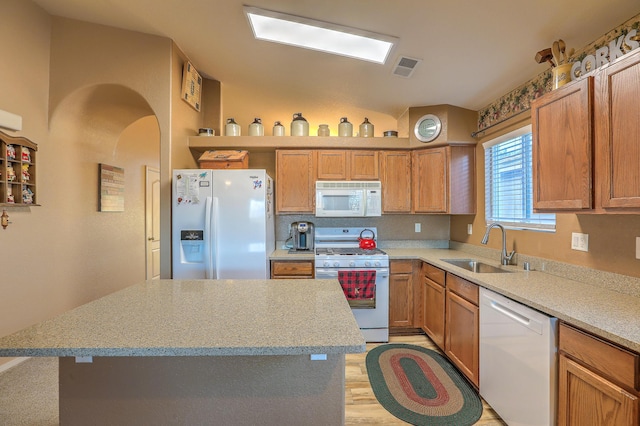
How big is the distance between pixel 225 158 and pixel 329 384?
236 centimetres

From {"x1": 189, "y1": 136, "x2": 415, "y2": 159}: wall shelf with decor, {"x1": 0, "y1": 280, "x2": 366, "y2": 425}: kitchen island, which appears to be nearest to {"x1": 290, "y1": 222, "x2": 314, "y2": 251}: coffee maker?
{"x1": 189, "y1": 136, "x2": 415, "y2": 159}: wall shelf with decor

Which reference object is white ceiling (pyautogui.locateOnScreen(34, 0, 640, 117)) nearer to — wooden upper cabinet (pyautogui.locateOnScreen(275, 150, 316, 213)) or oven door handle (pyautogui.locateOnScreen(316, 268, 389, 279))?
wooden upper cabinet (pyautogui.locateOnScreen(275, 150, 316, 213))

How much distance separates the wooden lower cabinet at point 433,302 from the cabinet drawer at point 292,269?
1.19 meters

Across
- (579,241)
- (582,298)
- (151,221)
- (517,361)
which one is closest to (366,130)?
(579,241)

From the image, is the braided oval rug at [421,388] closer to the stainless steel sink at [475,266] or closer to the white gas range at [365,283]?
the white gas range at [365,283]

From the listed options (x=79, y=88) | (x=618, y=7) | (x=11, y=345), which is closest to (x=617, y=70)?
(x=618, y=7)

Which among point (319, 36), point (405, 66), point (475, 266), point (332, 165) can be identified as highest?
point (319, 36)

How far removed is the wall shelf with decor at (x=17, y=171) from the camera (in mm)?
2117

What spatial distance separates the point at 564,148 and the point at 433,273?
149 centimetres

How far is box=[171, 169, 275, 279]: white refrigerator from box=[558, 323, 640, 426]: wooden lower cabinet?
2.14m

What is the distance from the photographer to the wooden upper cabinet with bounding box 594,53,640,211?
120cm

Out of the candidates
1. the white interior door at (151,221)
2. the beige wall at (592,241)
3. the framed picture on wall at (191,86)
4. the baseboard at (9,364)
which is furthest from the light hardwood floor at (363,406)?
the white interior door at (151,221)

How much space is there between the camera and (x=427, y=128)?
303 cm

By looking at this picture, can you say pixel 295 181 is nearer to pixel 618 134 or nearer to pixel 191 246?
pixel 191 246
